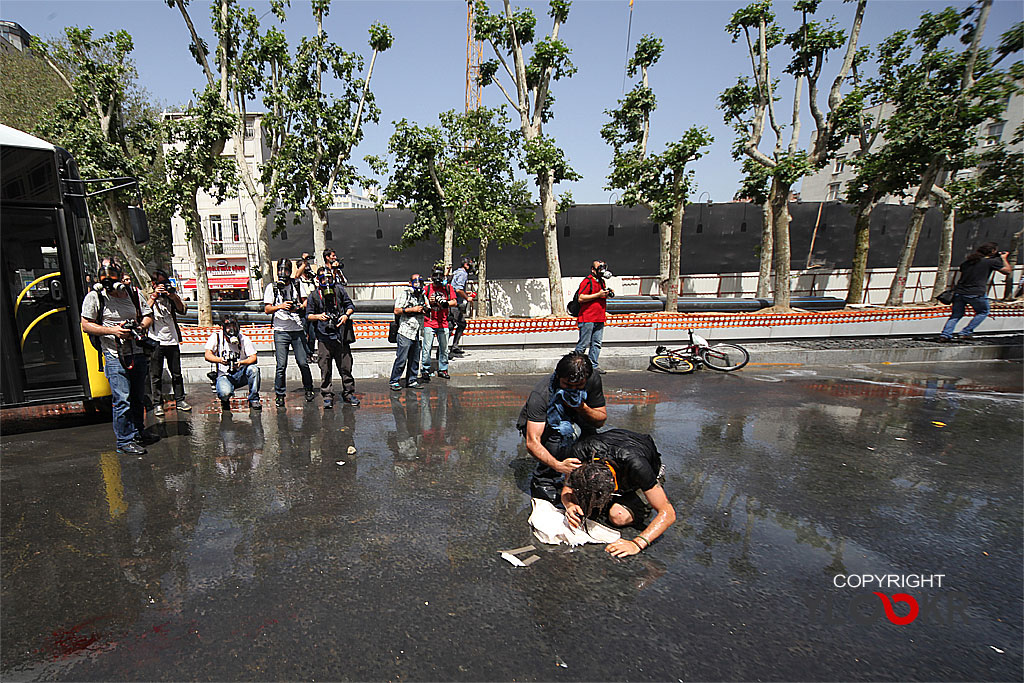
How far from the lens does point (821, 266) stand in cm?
2386

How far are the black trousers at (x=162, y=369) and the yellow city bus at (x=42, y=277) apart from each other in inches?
24.4

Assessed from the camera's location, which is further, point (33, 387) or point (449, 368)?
point (449, 368)

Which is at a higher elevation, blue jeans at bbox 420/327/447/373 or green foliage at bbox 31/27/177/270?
green foliage at bbox 31/27/177/270

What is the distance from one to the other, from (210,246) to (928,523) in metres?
35.8

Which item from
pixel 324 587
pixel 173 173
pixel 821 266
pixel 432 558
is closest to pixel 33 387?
pixel 324 587

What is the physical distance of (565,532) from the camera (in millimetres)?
3590

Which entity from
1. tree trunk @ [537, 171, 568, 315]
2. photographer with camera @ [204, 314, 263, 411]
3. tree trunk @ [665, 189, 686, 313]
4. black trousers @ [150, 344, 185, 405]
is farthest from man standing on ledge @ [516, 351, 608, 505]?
tree trunk @ [665, 189, 686, 313]

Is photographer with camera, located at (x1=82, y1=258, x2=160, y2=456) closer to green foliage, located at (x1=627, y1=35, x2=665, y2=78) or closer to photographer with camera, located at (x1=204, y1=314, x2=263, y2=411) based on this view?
photographer with camera, located at (x1=204, y1=314, x2=263, y2=411)

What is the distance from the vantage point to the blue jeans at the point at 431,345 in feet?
27.8

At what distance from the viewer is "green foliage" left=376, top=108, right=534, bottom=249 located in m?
15.4

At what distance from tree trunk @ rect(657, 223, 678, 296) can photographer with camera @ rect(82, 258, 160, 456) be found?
18011mm

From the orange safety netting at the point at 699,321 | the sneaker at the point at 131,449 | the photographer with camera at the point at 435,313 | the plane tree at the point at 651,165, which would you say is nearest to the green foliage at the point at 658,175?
the plane tree at the point at 651,165

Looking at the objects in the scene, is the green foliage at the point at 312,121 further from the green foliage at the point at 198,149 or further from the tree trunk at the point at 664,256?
the tree trunk at the point at 664,256

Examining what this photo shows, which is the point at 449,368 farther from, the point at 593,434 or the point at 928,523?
the point at 928,523
